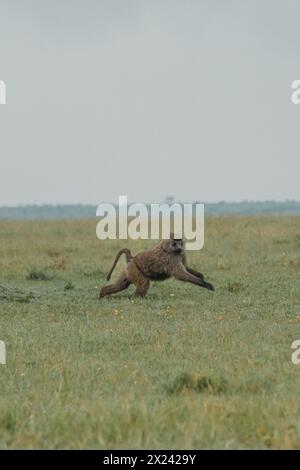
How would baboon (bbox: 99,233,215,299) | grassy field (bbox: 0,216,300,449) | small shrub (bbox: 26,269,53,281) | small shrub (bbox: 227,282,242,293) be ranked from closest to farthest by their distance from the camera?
grassy field (bbox: 0,216,300,449) → baboon (bbox: 99,233,215,299) → small shrub (bbox: 227,282,242,293) → small shrub (bbox: 26,269,53,281)

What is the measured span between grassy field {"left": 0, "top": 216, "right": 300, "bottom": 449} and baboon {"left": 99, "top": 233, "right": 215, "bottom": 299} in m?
0.21

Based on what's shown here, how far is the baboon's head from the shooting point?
48.6 feet

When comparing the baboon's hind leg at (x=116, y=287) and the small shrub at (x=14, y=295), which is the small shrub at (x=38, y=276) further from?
the baboon's hind leg at (x=116, y=287)

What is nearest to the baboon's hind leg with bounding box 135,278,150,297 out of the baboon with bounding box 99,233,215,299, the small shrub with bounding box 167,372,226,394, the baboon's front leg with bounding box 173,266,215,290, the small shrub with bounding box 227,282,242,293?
the baboon with bounding box 99,233,215,299

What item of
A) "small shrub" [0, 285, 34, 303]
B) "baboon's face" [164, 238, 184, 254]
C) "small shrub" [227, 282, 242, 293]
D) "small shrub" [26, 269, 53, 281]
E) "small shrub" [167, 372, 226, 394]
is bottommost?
"small shrub" [167, 372, 226, 394]

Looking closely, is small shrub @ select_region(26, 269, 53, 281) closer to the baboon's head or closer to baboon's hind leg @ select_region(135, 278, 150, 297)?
baboon's hind leg @ select_region(135, 278, 150, 297)

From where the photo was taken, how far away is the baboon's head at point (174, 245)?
48.6ft

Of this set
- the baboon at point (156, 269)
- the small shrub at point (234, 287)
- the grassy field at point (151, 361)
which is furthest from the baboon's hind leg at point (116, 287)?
the small shrub at point (234, 287)

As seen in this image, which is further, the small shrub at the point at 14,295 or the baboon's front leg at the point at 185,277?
the baboon's front leg at the point at 185,277

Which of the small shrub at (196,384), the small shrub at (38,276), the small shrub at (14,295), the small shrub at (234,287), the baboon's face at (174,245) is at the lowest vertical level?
the small shrub at (196,384)

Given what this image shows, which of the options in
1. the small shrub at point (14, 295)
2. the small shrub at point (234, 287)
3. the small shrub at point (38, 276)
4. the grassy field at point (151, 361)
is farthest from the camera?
the small shrub at point (38, 276)

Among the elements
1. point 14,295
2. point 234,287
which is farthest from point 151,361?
point 234,287

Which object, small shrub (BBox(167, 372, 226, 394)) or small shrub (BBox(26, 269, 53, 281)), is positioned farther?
small shrub (BBox(26, 269, 53, 281))
